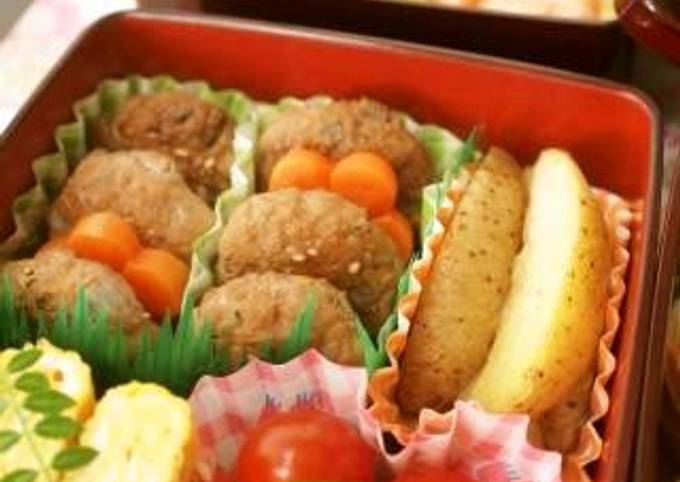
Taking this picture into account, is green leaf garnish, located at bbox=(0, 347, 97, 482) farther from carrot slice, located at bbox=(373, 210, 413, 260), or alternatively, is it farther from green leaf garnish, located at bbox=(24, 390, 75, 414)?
carrot slice, located at bbox=(373, 210, 413, 260)

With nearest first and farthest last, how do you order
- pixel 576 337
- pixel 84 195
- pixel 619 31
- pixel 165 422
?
pixel 165 422, pixel 576 337, pixel 84 195, pixel 619 31

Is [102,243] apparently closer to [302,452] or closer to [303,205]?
[303,205]

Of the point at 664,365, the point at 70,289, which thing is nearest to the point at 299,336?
the point at 70,289

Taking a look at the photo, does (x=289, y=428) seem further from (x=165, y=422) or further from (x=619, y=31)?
(x=619, y=31)

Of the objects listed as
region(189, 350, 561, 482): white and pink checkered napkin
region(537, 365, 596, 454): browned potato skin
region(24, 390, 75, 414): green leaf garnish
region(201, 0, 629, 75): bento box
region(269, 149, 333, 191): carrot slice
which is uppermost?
region(201, 0, 629, 75): bento box

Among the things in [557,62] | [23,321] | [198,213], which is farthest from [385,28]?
[23,321]

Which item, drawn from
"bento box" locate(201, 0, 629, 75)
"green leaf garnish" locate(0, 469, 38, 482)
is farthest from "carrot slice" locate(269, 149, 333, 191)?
"green leaf garnish" locate(0, 469, 38, 482)
